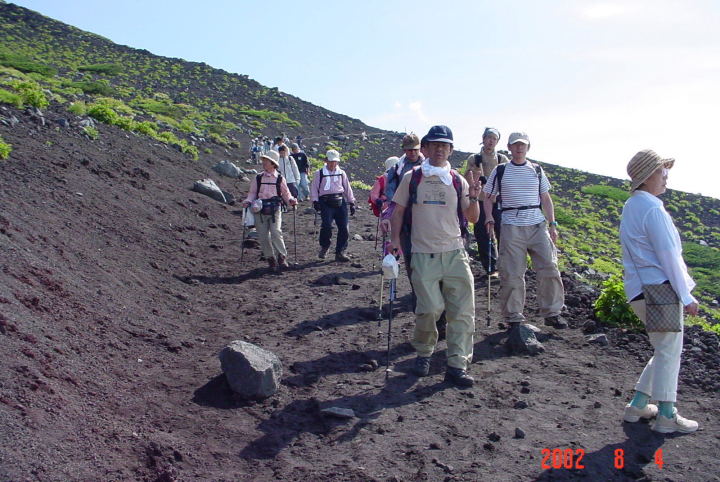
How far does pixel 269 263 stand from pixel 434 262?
5.90 meters

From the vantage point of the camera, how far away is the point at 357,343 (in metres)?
7.81

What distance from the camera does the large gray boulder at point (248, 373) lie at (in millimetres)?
6047

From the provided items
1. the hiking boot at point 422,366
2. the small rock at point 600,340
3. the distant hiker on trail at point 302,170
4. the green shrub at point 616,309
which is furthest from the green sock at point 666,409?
the distant hiker on trail at point 302,170

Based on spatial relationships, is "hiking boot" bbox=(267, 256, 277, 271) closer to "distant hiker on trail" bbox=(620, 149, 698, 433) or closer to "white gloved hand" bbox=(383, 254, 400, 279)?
"white gloved hand" bbox=(383, 254, 400, 279)

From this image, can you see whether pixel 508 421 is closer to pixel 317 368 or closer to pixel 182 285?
pixel 317 368

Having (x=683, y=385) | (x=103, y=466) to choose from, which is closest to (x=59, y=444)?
(x=103, y=466)

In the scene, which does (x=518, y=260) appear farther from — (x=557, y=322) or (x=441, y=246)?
(x=441, y=246)

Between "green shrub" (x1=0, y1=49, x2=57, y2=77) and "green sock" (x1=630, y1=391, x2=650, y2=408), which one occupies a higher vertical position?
"green shrub" (x1=0, y1=49, x2=57, y2=77)

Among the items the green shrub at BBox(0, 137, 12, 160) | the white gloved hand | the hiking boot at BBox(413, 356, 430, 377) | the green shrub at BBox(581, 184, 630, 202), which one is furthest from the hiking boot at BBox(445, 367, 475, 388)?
the green shrub at BBox(581, 184, 630, 202)

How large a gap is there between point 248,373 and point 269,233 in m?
5.71

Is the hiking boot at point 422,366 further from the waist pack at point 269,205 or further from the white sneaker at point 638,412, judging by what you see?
the waist pack at point 269,205

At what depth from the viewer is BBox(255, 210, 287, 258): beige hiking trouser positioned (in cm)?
1150

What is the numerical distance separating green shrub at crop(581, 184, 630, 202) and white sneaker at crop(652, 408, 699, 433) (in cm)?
3839

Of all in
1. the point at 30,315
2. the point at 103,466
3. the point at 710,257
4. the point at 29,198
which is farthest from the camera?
the point at 710,257
